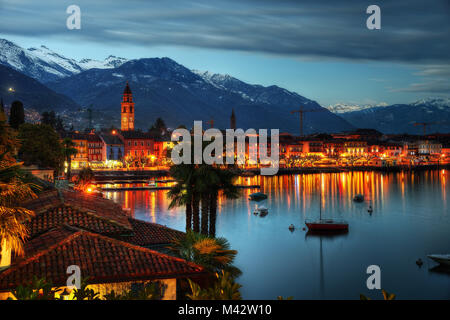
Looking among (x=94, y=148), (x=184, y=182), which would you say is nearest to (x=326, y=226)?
(x=184, y=182)

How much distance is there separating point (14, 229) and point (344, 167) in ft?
550

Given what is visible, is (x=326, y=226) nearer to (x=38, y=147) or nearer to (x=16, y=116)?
(x=38, y=147)

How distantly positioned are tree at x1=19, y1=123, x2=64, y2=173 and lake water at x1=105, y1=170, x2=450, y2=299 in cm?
1338

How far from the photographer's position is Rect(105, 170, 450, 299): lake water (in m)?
29.2

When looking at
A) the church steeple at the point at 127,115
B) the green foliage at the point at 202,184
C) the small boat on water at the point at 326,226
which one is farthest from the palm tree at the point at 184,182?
the church steeple at the point at 127,115

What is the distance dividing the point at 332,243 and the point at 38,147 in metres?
28.7

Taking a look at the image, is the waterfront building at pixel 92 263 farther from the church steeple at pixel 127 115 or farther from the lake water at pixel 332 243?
the church steeple at pixel 127 115

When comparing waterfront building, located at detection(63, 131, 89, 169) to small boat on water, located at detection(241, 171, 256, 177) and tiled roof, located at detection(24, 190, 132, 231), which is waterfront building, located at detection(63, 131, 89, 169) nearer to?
small boat on water, located at detection(241, 171, 256, 177)

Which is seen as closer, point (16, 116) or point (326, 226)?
point (326, 226)

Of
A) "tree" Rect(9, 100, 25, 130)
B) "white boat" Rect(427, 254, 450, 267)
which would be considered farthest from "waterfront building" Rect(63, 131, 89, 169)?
"white boat" Rect(427, 254, 450, 267)

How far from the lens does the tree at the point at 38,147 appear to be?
4392 cm

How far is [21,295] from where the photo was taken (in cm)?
651

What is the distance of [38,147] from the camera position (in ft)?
148
